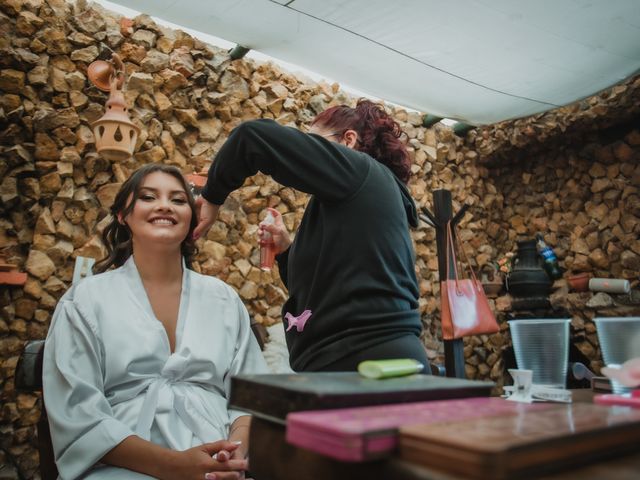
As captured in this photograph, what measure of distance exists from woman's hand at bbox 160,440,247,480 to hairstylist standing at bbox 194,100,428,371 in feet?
0.75

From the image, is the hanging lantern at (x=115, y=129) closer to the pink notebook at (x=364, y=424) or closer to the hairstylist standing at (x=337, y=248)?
the hairstylist standing at (x=337, y=248)

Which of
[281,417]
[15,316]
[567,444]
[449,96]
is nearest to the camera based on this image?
[567,444]

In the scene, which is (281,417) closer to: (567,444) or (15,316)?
(567,444)

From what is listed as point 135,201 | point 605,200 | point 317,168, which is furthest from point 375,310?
point 605,200

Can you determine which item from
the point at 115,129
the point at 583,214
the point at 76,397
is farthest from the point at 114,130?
the point at 583,214

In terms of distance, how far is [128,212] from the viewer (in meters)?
1.49

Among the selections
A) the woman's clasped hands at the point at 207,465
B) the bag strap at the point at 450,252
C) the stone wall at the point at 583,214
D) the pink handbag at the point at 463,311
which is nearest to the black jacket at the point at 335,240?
the woman's clasped hands at the point at 207,465

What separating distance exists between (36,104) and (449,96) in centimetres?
233

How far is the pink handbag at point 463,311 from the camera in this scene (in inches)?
111

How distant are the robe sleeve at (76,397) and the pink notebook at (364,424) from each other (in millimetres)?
788

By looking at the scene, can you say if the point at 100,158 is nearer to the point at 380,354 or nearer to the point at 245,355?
the point at 245,355

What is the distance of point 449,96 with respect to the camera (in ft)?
10.7

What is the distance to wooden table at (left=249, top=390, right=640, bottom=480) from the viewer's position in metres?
0.41

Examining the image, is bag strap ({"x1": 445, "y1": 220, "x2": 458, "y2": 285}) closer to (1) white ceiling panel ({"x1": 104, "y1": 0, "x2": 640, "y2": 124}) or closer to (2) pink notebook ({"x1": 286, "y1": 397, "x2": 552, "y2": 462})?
(1) white ceiling panel ({"x1": 104, "y1": 0, "x2": 640, "y2": 124})
